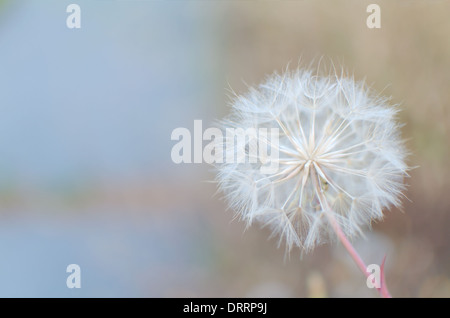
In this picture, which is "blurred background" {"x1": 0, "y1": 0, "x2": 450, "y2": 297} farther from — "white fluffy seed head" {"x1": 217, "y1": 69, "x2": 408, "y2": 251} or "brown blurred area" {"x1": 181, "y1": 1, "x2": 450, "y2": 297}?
"white fluffy seed head" {"x1": 217, "y1": 69, "x2": 408, "y2": 251}

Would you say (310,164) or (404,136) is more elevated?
(404,136)

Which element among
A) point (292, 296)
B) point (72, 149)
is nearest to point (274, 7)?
point (72, 149)

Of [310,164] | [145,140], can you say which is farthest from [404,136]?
[145,140]

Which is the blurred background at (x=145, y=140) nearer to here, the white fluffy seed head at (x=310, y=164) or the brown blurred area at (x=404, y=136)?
the brown blurred area at (x=404, y=136)

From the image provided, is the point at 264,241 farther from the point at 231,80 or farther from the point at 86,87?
the point at 86,87

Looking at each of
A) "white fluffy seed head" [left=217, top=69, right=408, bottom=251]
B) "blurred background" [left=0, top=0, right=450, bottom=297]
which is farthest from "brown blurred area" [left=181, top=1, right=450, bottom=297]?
"white fluffy seed head" [left=217, top=69, right=408, bottom=251]

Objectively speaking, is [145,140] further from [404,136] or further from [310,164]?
[404,136]
